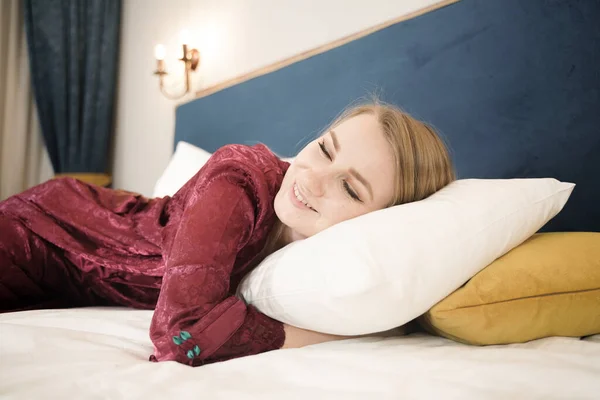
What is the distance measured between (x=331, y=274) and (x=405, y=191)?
0.30 meters

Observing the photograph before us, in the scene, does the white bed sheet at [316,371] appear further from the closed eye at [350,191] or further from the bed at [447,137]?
the closed eye at [350,191]

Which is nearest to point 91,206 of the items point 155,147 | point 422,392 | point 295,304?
point 295,304

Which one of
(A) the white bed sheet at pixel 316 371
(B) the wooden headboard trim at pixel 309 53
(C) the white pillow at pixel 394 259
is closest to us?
(A) the white bed sheet at pixel 316 371

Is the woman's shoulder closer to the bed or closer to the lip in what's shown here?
the lip

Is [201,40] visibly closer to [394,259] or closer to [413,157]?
[413,157]

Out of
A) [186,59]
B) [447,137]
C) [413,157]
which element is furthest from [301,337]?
[186,59]

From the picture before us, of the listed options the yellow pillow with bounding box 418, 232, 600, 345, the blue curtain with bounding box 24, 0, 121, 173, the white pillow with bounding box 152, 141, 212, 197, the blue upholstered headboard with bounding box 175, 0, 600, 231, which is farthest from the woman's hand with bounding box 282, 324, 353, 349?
the blue curtain with bounding box 24, 0, 121, 173

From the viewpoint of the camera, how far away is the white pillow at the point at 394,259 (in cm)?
71

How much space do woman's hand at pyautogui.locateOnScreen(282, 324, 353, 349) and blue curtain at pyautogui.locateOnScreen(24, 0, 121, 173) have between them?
2.62m

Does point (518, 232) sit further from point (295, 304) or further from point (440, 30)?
point (440, 30)

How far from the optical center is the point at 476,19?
1.24 meters

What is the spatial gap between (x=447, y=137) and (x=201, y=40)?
173 cm

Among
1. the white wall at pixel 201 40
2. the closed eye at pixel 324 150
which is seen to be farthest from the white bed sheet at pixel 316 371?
the white wall at pixel 201 40

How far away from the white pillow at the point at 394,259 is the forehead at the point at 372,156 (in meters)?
0.10
